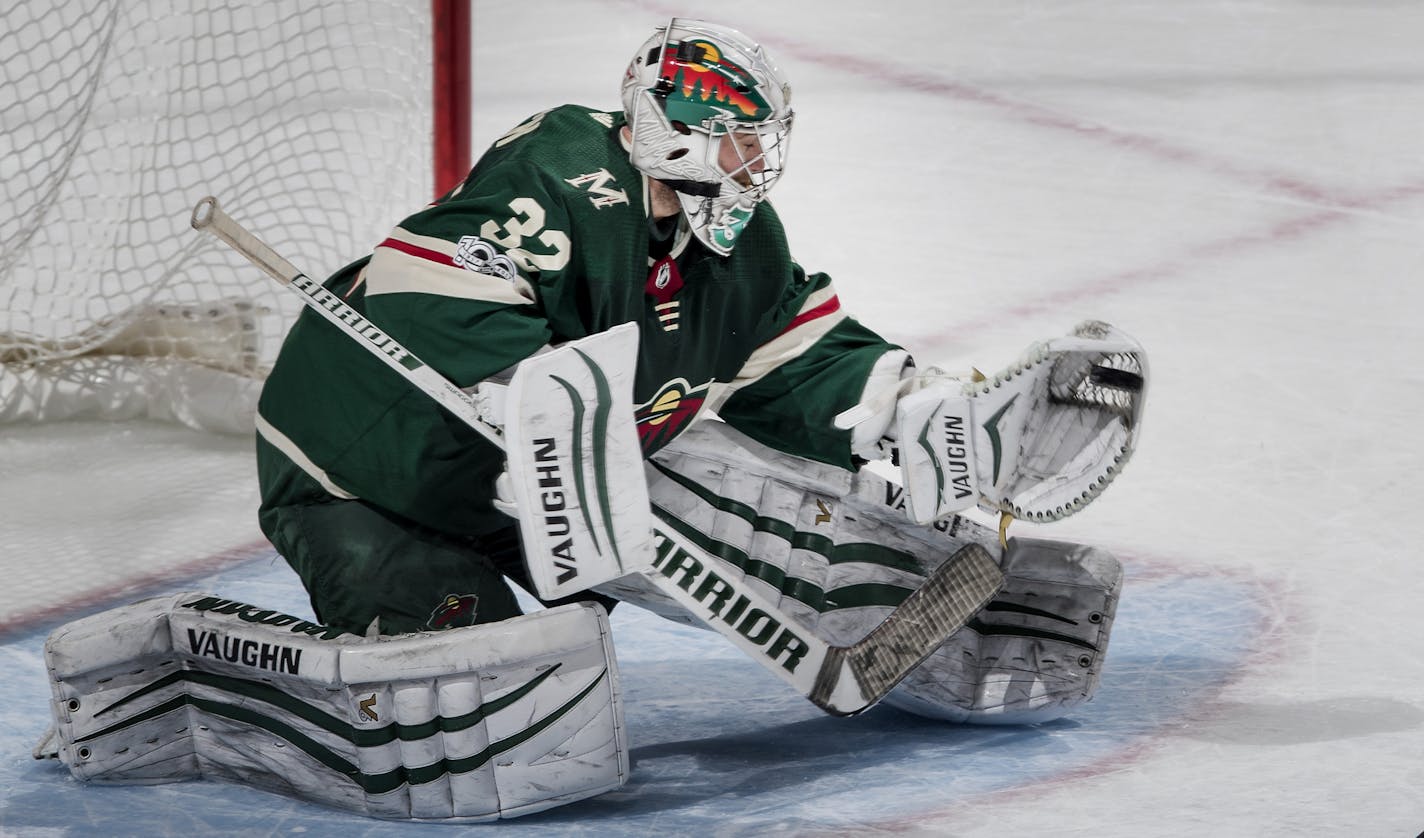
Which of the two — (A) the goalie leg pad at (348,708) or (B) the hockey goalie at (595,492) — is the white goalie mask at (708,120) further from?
(A) the goalie leg pad at (348,708)

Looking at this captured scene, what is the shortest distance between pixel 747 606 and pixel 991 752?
15.9 inches

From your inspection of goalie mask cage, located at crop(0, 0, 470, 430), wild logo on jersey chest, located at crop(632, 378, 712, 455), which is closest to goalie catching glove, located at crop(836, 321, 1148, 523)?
wild logo on jersey chest, located at crop(632, 378, 712, 455)

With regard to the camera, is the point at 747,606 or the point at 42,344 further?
A: the point at 42,344

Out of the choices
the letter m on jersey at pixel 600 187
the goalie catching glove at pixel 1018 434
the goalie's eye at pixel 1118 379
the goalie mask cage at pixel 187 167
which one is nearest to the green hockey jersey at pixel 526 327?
the letter m on jersey at pixel 600 187

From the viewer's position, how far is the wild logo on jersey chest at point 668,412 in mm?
2512

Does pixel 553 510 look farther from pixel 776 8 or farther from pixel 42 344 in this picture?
pixel 776 8

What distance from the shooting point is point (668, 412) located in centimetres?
256

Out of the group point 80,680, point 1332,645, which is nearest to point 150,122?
point 80,680

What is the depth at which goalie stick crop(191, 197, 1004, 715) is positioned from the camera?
2236mm

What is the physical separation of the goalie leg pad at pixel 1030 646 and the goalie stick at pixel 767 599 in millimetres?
76

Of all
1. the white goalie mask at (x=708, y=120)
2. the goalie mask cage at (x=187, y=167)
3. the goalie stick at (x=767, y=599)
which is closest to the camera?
the goalie stick at (x=767, y=599)

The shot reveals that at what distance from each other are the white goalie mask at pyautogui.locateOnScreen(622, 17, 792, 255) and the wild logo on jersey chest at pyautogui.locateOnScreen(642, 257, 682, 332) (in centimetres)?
7

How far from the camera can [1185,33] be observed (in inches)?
253

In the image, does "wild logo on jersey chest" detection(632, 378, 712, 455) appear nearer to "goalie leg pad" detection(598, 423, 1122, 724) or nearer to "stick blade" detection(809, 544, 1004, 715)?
"goalie leg pad" detection(598, 423, 1122, 724)
